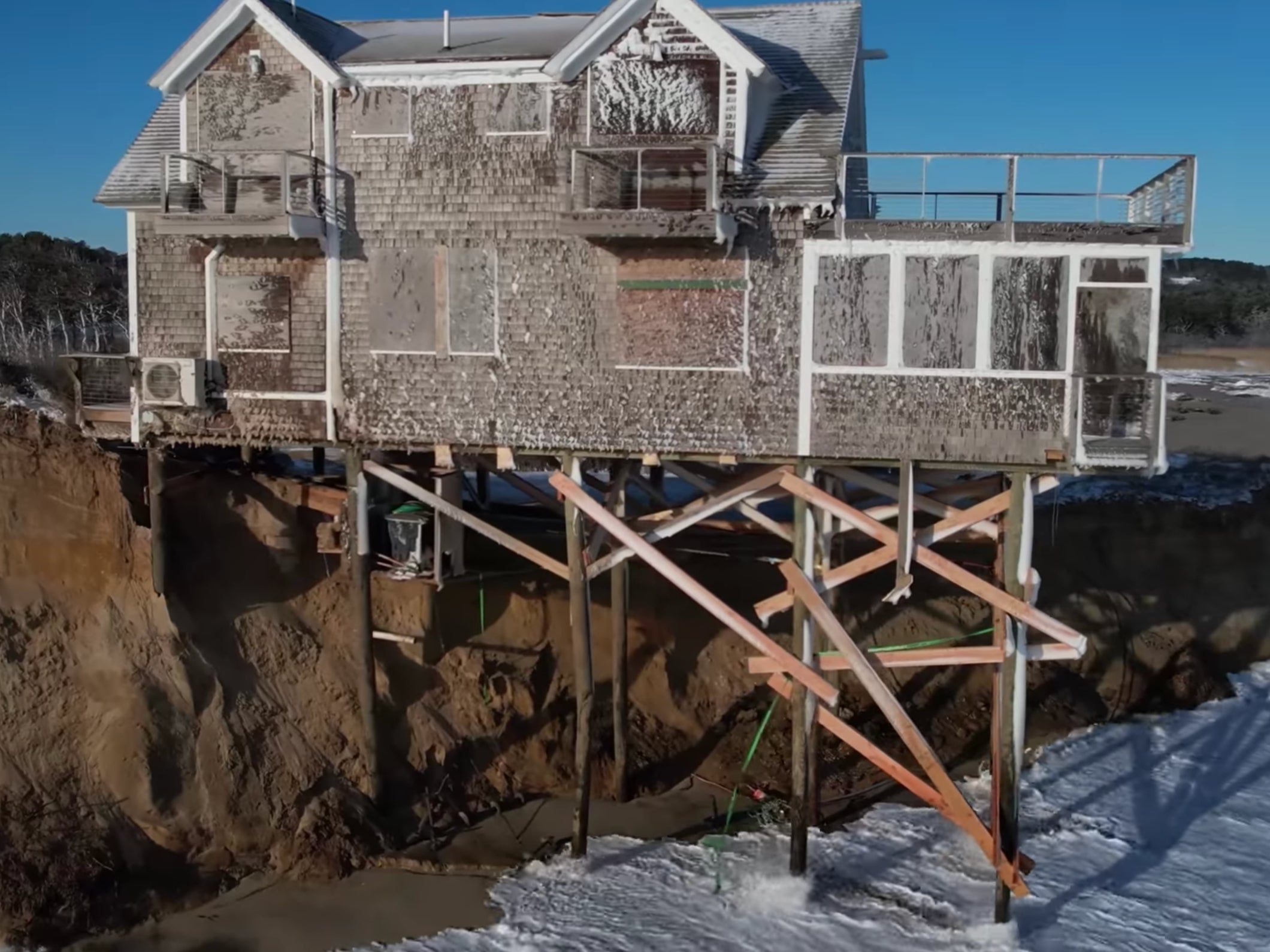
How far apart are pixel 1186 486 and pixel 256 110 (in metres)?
19.4

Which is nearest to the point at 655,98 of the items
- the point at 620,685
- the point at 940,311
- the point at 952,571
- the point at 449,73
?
the point at 449,73

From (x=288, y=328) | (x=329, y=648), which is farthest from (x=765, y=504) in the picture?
(x=288, y=328)

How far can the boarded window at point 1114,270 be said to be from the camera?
1265cm

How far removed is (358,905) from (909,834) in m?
7.69

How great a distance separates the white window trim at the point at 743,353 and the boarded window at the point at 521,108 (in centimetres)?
302

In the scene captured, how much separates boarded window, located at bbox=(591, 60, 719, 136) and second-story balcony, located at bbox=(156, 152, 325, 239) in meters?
3.72

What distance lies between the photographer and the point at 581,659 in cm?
1490

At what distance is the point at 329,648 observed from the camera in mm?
16844

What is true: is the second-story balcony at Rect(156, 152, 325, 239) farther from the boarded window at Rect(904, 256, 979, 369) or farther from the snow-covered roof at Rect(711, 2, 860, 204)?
the boarded window at Rect(904, 256, 979, 369)

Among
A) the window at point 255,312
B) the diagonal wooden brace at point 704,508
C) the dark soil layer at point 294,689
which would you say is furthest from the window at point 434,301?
the dark soil layer at point 294,689

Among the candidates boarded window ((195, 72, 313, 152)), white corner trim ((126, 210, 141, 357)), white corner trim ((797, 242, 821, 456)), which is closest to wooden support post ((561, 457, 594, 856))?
white corner trim ((797, 242, 821, 456))

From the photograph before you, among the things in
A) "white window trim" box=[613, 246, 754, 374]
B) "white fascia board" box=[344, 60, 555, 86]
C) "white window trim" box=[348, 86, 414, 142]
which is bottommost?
"white window trim" box=[613, 246, 754, 374]

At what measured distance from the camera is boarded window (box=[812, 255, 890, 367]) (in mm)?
13180

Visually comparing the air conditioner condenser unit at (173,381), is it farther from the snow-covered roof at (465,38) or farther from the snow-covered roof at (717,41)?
the snow-covered roof at (465,38)
